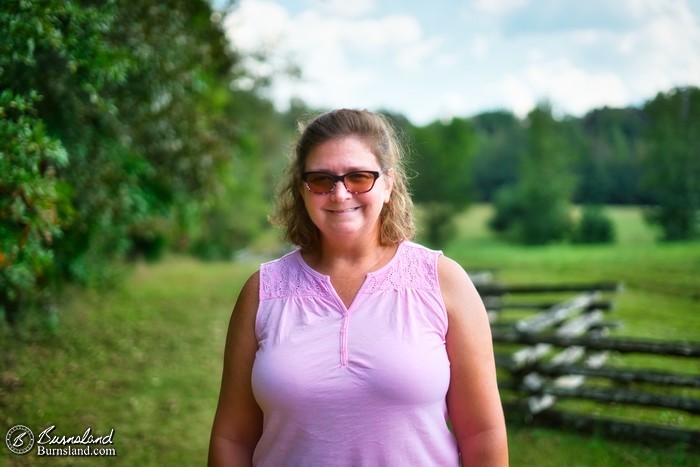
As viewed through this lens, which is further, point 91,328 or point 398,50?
point 398,50

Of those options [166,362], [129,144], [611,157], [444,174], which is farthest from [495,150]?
[166,362]

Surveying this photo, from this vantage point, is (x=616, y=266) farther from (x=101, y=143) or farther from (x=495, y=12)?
(x=101, y=143)

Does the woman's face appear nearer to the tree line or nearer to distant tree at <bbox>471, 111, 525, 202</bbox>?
the tree line

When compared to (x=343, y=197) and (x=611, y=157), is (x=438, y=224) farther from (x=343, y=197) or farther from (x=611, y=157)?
(x=343, y=197)

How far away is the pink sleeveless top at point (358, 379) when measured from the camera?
1.70 meters

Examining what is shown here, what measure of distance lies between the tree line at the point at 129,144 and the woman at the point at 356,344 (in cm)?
46

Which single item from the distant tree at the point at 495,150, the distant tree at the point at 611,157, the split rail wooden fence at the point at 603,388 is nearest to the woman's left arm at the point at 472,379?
the split rail wooden fence at the point at 603,388

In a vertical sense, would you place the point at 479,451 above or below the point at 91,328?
above

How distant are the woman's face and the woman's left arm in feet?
1.12

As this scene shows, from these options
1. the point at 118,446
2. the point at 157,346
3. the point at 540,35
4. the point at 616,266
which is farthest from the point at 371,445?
the point at 616,266

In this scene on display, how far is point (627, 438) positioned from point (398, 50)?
36.1ft

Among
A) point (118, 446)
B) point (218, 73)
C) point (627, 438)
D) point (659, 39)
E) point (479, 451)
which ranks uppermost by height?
point (218, 73)

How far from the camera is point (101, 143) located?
19.7ft

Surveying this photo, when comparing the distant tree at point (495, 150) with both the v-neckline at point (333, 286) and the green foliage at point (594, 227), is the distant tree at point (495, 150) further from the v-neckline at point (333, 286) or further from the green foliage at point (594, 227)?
the v-neckline at point (333, 286)
